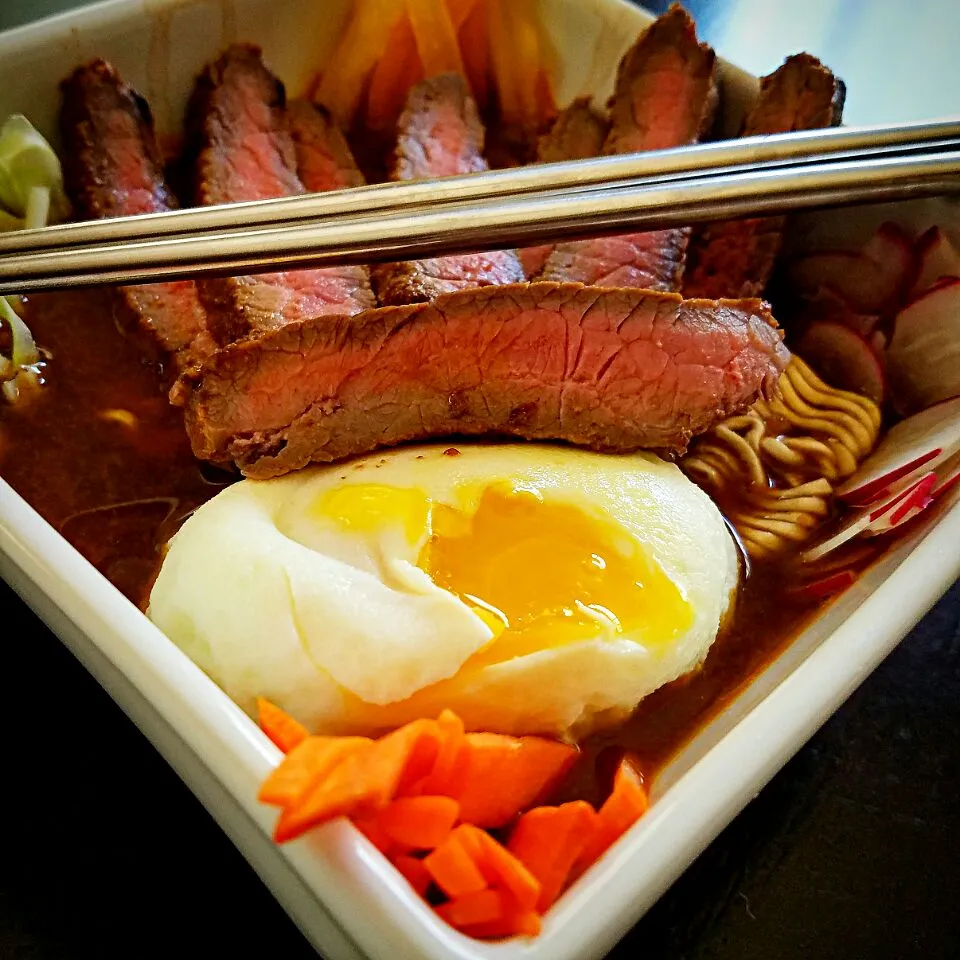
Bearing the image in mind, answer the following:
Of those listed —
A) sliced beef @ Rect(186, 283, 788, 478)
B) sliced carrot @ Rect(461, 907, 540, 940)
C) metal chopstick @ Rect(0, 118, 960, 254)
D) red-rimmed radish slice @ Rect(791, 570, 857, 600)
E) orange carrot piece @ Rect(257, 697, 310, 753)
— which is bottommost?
red-rimmed radish slice @ Rect(791, 570, 857, 600)

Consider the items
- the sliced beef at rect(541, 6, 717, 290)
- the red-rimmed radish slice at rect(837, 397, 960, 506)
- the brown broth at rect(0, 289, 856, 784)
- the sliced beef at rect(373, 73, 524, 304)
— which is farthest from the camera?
the sliced beef at rect(541, 6, 717, 290)

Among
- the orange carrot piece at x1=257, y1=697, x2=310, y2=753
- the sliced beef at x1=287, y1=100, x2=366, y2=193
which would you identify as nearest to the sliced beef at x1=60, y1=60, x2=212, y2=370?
the sliced beef at x1=287, y1=100, x2=366, y2=193

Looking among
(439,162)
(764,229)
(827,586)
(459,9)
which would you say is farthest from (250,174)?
(827,586)

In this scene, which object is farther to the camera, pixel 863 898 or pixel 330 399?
pixel 330 399

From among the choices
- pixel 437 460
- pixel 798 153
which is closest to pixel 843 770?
pixel 437 460

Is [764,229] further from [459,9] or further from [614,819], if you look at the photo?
[614,819]

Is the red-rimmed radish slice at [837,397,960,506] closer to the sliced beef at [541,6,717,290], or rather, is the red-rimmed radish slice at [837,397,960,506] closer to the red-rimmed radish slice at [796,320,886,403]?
the red-rimmed radish slice at [796,320,886,403]

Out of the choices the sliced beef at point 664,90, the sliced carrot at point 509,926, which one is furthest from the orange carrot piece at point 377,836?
the sliced beef at point 664,90

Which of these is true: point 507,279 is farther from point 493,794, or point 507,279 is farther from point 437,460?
point 493,794
